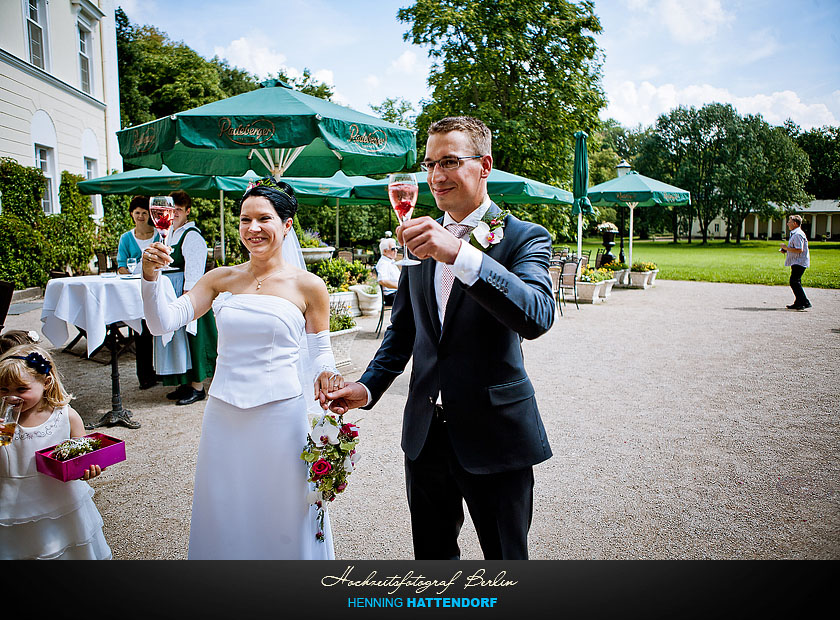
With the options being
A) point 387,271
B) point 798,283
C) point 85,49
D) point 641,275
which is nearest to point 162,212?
point 85,49

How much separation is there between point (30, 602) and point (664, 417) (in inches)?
199

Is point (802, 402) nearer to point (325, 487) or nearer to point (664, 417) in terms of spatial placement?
point (664, 417)

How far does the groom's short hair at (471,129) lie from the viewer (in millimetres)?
1850

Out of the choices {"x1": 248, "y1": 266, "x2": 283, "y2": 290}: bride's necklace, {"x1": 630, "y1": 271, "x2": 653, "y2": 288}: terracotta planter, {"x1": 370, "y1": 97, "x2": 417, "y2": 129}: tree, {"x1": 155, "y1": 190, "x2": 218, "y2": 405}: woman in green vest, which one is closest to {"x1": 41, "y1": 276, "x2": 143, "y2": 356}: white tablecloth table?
{"x1": 155, "y1": 190, "x2": 218, "y2": 405}: woman in green vest

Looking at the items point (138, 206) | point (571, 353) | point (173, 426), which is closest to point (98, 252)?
point (138, 206)

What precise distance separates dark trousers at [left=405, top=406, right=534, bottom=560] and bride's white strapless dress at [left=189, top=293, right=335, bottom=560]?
473 millimetres

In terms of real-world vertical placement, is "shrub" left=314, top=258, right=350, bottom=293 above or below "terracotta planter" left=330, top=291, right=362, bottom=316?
above

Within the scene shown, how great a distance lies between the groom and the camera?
6.16 ft

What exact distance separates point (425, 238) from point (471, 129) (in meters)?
0.63

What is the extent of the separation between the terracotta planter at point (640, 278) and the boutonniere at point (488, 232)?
54.2 ft

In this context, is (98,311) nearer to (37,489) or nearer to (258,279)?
(37,489)

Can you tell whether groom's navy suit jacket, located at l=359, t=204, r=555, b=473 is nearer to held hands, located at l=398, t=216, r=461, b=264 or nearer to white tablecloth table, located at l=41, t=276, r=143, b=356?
held hands, located at l=398, t=216, r=461, b=264

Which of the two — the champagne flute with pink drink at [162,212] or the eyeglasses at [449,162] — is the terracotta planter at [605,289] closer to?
the eyeglasses at [449,162]

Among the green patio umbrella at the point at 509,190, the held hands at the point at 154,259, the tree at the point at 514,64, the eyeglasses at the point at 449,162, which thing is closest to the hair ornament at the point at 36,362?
the held hands at the point at 154,259
